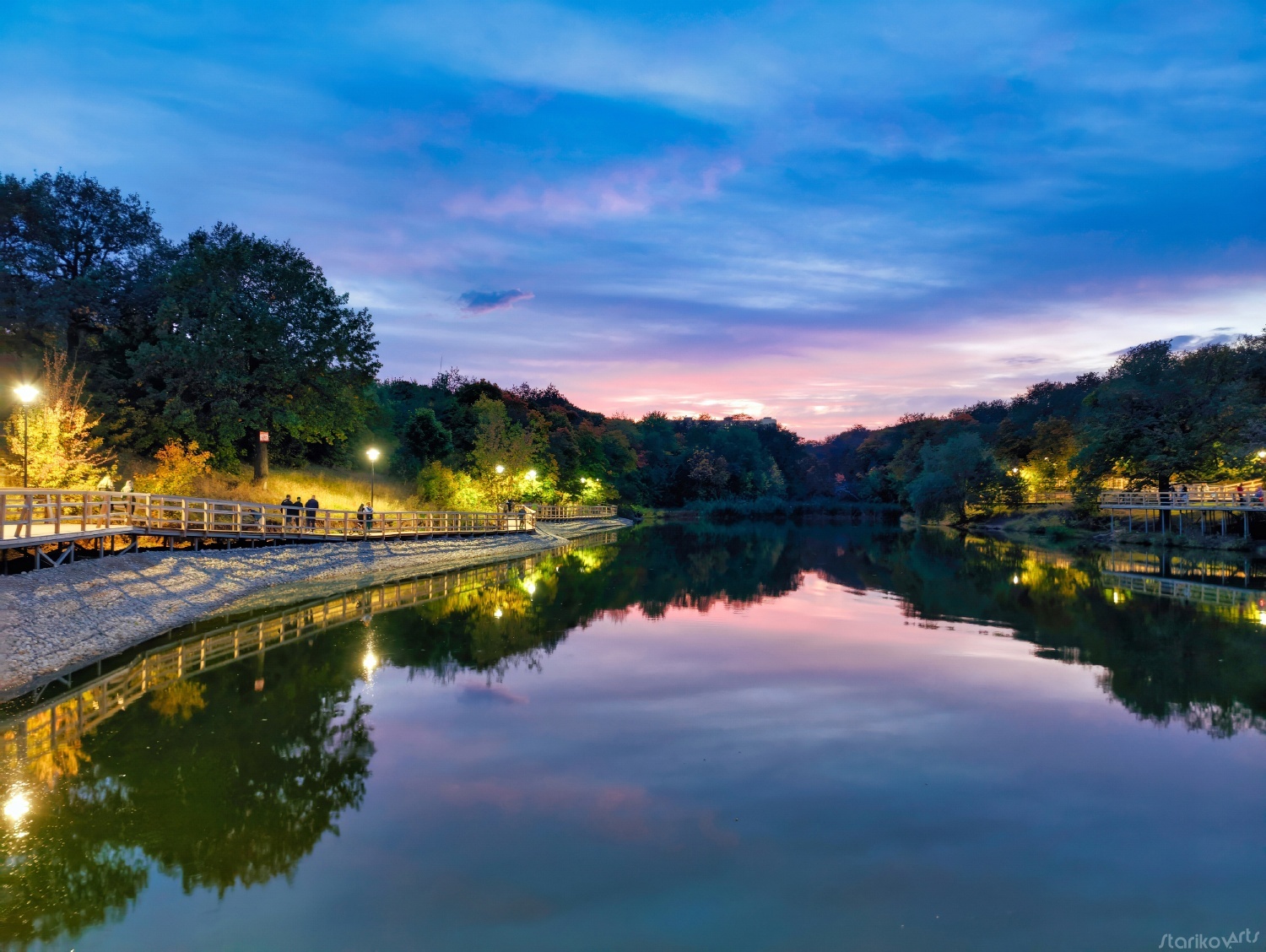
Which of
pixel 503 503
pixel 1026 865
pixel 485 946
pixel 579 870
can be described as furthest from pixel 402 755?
pixel 503 503

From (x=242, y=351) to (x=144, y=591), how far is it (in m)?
20.8

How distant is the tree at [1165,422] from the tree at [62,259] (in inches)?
2243

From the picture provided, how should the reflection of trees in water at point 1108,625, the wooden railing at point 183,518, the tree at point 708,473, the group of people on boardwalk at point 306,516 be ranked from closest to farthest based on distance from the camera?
the reflection of trees in water at point 1108,625 < the wooden railing at point 183,518 < the group of people on boardwalk at point 306,516 < the tree at point 708,473

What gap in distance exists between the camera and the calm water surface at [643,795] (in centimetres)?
632

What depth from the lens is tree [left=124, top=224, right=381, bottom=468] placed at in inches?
1399

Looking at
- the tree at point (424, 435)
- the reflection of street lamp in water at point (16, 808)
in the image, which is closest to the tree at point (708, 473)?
the tree at point (424, 435)

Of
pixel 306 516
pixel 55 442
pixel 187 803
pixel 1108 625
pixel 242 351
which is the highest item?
pixel 242 351

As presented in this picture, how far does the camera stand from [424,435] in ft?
180

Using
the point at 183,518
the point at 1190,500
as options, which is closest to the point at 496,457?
the point at 183,518

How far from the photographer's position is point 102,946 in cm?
585

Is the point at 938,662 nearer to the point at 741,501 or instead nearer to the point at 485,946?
the point at 485,946

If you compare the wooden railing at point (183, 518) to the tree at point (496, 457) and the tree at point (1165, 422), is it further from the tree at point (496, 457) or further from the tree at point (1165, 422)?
the tree at point (1165, 422)

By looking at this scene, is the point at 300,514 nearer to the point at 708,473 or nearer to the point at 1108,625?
the point at 1108,625

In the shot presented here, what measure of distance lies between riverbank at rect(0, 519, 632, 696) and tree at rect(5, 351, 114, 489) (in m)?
7.63
